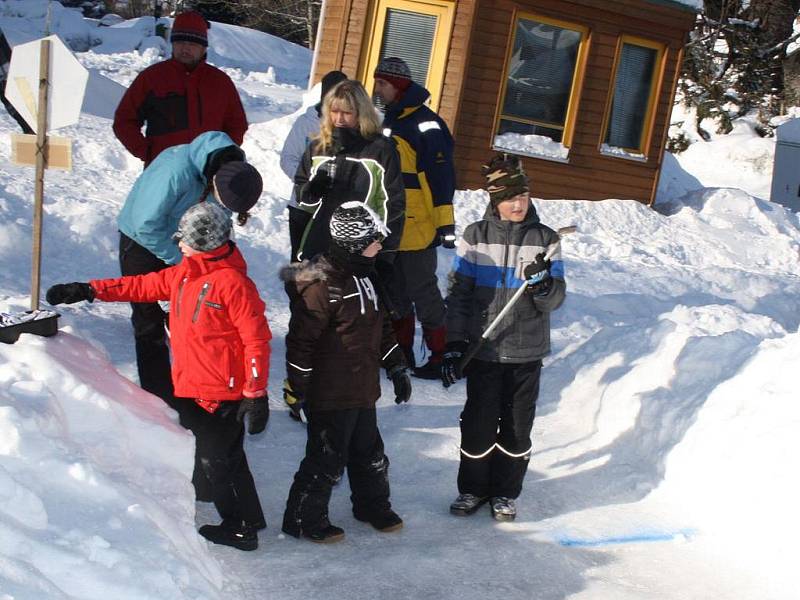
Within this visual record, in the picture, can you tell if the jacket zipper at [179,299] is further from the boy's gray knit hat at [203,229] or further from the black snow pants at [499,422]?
the black snow pants at [499,422]

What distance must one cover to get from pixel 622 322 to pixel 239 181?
592 centimetres

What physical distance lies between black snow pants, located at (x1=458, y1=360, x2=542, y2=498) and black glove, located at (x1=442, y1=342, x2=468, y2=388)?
12 centimetres

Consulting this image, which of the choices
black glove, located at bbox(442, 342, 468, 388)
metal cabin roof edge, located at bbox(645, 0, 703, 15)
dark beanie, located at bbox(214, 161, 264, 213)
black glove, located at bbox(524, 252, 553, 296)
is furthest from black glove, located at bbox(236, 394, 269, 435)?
metal cabin roof edge, located at bbox(645, 0, 703, 15)

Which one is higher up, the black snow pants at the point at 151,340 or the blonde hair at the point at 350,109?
the blonde hair at the point at 350,109

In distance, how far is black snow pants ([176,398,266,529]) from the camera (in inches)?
173

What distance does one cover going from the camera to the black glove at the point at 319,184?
18.2ft

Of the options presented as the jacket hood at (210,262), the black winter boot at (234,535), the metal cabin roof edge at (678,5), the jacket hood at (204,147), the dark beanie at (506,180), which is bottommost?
the black winter boot at (234,535)

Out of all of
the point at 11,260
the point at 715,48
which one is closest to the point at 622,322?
the point at 11,260

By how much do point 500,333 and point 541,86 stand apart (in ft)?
29.9

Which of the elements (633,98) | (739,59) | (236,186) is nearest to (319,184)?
(236,186)

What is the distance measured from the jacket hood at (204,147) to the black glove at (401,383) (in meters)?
1.27

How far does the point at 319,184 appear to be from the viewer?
5.56 meters

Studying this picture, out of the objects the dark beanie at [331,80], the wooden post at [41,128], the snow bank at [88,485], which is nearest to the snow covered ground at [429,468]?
the snow bank at [88,485]

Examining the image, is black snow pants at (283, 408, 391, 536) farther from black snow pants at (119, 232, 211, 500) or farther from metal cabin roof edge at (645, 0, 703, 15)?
metal cabin roof edge at (645, 0, 703, 15)
